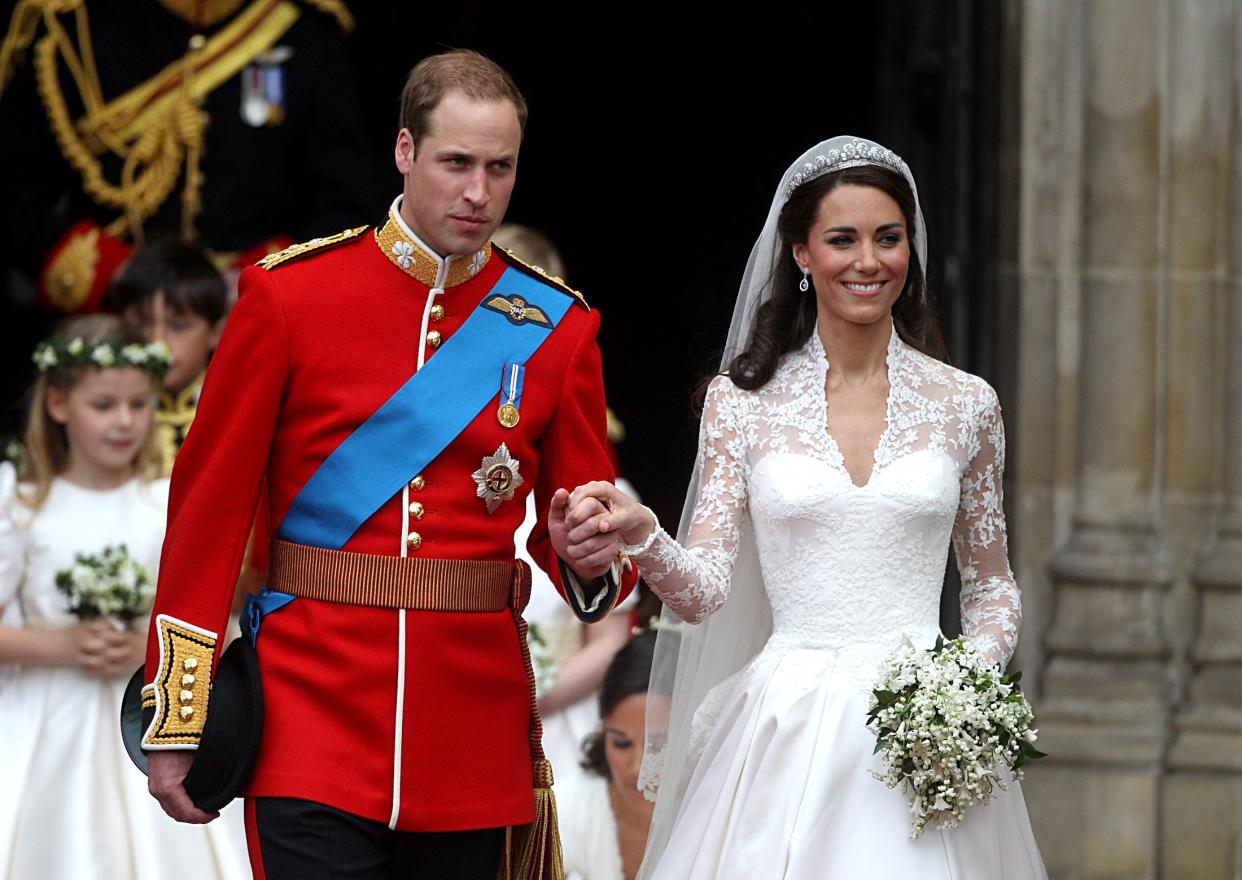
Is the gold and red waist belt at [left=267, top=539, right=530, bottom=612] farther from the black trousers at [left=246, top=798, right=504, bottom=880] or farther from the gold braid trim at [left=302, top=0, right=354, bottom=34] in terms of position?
the gold braid trim at [left=302, top=0, right=354, bottom=34]

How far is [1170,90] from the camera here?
20.7 feet

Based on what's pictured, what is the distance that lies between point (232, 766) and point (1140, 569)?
339 centimetres

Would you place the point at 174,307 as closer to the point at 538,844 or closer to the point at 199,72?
the point at 199,72

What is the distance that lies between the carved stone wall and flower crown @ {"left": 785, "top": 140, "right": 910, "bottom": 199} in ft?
7.48

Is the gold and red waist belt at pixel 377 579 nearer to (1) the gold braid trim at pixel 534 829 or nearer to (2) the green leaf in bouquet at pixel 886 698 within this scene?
(1) the gold braid trim at pixel 534 829

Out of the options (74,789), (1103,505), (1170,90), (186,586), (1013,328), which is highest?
(1170,90)

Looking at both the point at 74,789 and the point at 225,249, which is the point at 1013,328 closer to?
the point at 225,249

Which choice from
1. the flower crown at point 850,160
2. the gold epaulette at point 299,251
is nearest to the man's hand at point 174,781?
the gold epaulette at point 299,251

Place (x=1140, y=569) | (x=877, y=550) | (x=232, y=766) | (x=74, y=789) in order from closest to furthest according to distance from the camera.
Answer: (x=232, y=766), (x=877, y=550), (x=74, y=789), (x=1140, y=569)

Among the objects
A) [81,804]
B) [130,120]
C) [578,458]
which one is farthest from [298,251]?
[130,120]

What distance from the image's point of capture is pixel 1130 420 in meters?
6.38

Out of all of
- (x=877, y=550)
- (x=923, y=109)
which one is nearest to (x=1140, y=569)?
(x=923, y=109)

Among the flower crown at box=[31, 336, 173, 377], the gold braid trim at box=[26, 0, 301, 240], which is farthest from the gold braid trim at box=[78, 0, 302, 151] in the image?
the flower crown at box=[31, 336, 173, 377]

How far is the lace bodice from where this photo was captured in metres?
4.09
